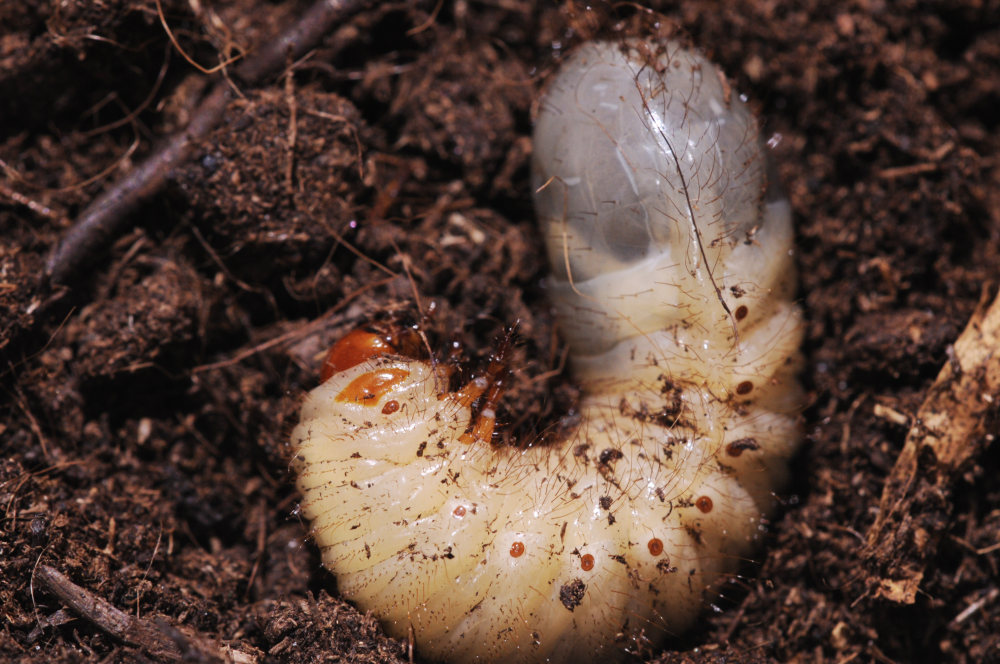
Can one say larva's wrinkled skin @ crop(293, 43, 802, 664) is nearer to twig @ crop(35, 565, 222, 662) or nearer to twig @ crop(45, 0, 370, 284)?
twig @ crop(35, 565, 222, 662)

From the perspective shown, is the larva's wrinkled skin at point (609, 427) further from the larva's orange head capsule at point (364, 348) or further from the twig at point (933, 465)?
the twig at point (933, 465)

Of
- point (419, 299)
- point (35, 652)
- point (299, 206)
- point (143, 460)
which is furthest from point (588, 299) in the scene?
point (35, 652)

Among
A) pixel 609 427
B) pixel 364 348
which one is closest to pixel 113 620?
pixel 364 348

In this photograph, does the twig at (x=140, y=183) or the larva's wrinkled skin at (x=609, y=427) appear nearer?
the larva's wrinkled skin at (x=609, y=427)

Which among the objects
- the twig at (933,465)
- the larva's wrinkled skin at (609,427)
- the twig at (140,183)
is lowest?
the twig at (933,465)

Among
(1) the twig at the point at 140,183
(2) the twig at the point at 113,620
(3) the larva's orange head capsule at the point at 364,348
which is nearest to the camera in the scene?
(2) the twig at the point at 113,620

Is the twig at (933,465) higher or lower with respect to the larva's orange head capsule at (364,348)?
lower

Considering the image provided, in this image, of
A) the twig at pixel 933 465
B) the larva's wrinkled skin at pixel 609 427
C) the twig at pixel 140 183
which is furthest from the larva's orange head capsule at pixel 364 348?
the twig at pixel 933 465

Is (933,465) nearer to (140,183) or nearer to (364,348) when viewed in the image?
(364,348)
